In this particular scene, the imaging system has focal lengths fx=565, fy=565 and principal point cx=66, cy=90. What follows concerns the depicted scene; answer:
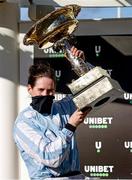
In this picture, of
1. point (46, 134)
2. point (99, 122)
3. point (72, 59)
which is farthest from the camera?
point (99, 122)

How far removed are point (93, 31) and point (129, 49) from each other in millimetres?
338

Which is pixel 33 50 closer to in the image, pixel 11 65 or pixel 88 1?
pixel 11 65

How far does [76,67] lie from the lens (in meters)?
2.58

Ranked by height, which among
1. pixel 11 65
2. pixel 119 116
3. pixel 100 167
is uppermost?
→ pixel 11 65

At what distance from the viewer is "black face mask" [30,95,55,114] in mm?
2547

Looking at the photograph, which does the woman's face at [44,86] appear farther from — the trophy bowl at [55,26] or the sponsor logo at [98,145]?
the sponsor logo at [98,145]

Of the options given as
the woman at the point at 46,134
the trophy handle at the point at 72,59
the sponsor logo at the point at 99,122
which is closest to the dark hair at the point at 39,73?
the woman at the point at 46,134

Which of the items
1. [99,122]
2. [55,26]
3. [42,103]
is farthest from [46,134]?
[99,122]

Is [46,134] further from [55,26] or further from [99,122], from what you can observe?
[99,122]

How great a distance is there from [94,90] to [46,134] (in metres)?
0.33

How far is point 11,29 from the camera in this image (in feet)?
15.6

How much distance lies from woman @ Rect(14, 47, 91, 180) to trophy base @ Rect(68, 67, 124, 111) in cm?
7

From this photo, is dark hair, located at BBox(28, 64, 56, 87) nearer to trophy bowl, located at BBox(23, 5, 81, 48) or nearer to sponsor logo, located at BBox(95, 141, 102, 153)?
trophy bowl, located at BBox(23, 5, 81, 48)

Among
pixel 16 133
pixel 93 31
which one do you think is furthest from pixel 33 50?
pixel 16 133
